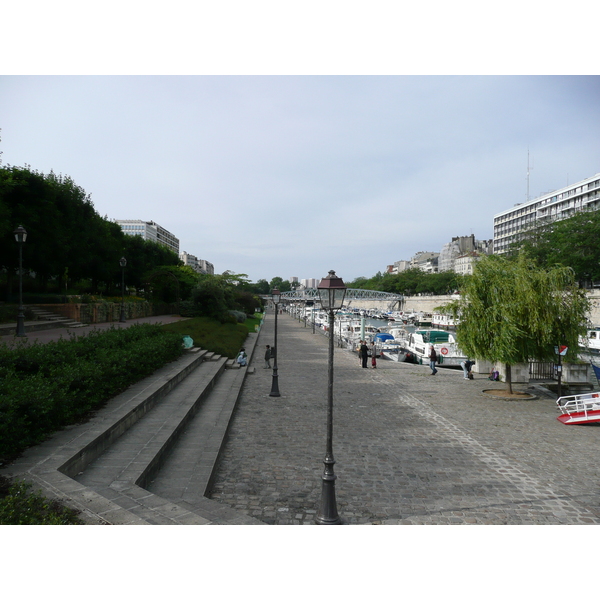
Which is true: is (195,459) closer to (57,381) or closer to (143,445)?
(143,445)

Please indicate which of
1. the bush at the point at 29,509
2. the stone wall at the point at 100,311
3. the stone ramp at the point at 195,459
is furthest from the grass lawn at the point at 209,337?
the bush at the point at 29,509

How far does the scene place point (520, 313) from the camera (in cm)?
1662

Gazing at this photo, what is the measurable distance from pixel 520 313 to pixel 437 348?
1423 centimetres

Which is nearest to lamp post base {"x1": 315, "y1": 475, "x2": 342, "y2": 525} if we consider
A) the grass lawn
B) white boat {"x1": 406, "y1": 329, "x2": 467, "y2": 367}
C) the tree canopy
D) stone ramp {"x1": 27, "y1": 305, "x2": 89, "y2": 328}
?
the grass lawn

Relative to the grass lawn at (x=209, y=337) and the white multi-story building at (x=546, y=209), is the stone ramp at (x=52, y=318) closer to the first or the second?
the grass lawn at (x=209, y=337)

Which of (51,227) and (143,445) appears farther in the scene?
(51,227)

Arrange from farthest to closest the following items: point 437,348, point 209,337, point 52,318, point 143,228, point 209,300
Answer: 1. point 143,228
2. point 209,300
3. point 437,348
4. point 209,337
5. point 52,318

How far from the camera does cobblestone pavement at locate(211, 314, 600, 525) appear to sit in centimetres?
721

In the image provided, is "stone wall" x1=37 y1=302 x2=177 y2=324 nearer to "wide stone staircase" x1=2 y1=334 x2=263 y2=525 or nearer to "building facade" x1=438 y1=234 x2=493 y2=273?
"wide stone staircase" x1=2 y1=334 x2=263 y2=525

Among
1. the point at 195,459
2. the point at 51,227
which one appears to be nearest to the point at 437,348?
the point at 195,459

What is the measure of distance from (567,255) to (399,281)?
363 feet

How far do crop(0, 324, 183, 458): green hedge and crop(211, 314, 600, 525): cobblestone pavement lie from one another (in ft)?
10.8

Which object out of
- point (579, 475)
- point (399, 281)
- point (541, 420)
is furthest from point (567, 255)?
point (399, 281)

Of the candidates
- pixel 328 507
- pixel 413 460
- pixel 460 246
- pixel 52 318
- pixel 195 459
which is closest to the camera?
pixel 328 507
